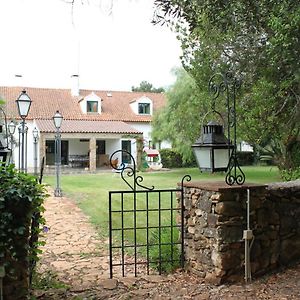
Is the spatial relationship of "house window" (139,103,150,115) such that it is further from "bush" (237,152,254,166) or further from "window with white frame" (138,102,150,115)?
"bush" (237,152,254,166)

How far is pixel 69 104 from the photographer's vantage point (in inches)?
1021

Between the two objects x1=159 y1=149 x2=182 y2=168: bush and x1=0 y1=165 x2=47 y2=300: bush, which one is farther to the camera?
x1=159 y1=149 x2=182 y2=168: bush

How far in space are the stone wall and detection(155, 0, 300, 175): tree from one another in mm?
2503

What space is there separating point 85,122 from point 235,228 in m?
21.4

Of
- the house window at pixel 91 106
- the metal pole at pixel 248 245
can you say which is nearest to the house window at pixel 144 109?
the house window at pixel 91 106

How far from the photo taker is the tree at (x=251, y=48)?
19.2 ft

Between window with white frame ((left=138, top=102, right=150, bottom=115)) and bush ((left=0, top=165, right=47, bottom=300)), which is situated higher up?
window with white frame ((left=138, top=102, right=150, bottom=115))

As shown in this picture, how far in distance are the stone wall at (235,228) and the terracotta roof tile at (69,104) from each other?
20.0 m

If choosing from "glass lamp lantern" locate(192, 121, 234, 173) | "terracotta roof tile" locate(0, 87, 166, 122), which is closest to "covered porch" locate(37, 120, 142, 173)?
"terracotta roof tile" locate(0, 87, 166, 122)

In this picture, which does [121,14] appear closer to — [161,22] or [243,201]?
[243,201]

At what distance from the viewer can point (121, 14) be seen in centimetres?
434

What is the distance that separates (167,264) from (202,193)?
1.01 meters

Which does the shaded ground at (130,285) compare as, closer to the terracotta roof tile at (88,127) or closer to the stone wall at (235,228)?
the stone wall at (235,228)

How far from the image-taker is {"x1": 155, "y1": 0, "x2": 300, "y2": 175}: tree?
5.86 meters
